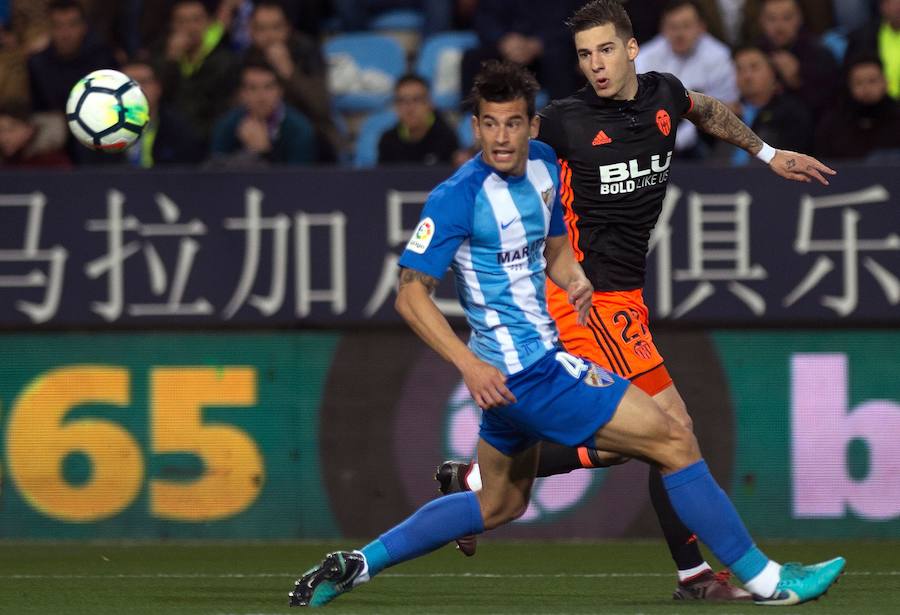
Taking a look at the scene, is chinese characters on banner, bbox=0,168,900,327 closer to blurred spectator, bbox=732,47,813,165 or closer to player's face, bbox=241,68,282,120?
blurred spectator, bbox=732,47,813,165

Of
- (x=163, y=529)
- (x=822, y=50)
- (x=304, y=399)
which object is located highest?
(x=822, y=50)

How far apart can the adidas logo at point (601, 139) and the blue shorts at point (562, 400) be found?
1.37 m

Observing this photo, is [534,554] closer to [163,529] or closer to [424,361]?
[424,361]

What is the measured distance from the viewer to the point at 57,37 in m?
12.4

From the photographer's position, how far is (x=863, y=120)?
1068 centimetres

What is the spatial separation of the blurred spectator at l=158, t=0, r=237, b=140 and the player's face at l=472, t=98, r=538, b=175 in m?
6.00

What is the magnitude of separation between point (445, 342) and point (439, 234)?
41cm

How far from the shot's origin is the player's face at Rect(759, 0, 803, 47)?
38.0 ft

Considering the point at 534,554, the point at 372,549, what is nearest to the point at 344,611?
the point at 372,549

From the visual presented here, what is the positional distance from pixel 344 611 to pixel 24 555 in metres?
3.65

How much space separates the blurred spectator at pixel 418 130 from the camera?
36.1 ft

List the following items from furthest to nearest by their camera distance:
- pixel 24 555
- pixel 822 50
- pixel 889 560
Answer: pixel 822 50 → pixel 24 555 → pixel 889 560

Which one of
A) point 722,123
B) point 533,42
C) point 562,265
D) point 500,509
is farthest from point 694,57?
point 500,509

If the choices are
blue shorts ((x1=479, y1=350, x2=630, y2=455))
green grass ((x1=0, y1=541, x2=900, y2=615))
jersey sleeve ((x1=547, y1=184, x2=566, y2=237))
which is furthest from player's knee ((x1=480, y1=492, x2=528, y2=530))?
jersey sleeve ((x1=547, y1=184, x2=566, y2=237))
